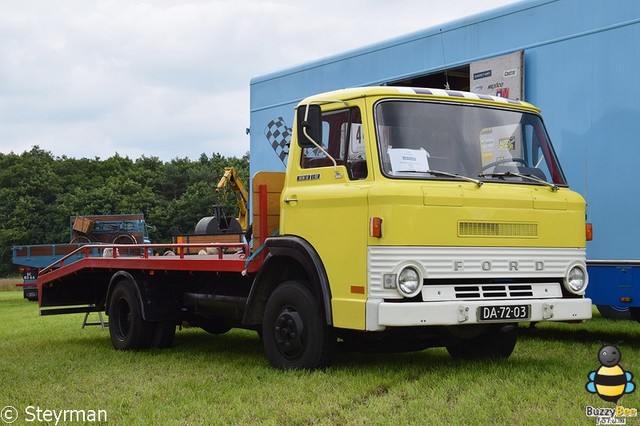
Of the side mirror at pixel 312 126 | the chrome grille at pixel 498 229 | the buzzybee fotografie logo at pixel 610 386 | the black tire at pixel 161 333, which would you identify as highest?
the side mirror at pixel 312 126

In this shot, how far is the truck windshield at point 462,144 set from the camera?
24.1 ft

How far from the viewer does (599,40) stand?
9.03 metres

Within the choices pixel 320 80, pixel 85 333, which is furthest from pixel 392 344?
pixel 85 333

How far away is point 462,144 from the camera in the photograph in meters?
7.59

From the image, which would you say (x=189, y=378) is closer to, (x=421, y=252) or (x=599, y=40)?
(x=421, y=252)

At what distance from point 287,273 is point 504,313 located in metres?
2.00

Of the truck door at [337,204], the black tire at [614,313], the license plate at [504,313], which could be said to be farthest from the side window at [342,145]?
the black tire at [614,313]

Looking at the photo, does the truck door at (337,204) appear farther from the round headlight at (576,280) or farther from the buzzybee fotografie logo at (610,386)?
the round headlight at (576,280)

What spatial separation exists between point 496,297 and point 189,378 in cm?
268

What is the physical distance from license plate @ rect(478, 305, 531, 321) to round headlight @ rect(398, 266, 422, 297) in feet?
1.78

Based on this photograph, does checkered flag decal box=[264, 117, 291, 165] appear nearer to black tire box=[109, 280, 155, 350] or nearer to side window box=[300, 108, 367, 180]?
black tire box=[109, 280, 155, 350]

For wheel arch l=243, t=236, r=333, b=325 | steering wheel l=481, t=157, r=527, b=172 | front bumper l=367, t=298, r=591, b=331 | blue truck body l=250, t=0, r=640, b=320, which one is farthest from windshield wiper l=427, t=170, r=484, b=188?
blue truck body l=250, t=0, r=640, b=320

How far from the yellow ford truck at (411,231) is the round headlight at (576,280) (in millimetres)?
10

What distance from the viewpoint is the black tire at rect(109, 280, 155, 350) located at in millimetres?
10258
